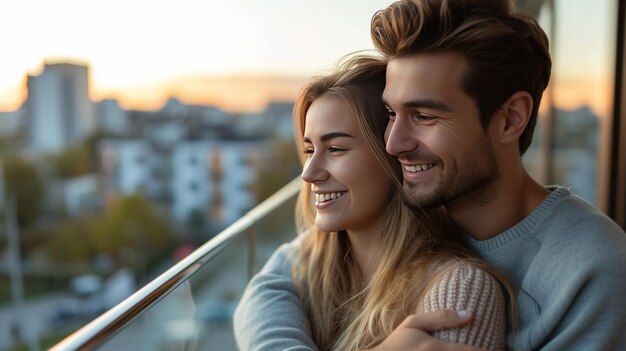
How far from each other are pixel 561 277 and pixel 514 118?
1.00ft

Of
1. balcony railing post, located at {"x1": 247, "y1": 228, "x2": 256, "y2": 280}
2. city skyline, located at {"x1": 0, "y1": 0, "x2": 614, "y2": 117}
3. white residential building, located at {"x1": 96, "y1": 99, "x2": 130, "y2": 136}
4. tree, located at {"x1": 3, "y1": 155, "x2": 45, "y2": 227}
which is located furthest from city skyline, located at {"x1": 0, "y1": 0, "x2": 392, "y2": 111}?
balcony railing post, located at {"x1": 247, "y1": 228, "x2": 256, "y2": 280}

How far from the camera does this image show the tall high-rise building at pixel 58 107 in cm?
3088

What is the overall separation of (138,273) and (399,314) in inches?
1546

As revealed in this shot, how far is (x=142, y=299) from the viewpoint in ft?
3.38

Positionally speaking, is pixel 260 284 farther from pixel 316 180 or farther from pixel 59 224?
pixel 59 224

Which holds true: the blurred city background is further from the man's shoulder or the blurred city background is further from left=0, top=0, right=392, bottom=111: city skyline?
the man's shoulder

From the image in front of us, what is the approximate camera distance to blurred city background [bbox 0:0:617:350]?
33.2 meters

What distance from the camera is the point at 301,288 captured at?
55.8 inches

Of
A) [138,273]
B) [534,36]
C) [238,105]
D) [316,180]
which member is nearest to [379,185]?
[316,180]

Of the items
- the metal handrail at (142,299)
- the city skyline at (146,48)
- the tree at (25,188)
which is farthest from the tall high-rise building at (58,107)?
the metal handrail at (142,299)

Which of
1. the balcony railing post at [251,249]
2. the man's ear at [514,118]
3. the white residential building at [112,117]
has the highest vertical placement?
the man's ear at [514,118]

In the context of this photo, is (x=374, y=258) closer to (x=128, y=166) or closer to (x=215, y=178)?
(x=215, y=178)

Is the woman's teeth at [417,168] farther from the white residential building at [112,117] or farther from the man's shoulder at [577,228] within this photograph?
the white residential building at [112,117]

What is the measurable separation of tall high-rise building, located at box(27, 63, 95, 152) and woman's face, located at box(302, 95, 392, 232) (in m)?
31.4
